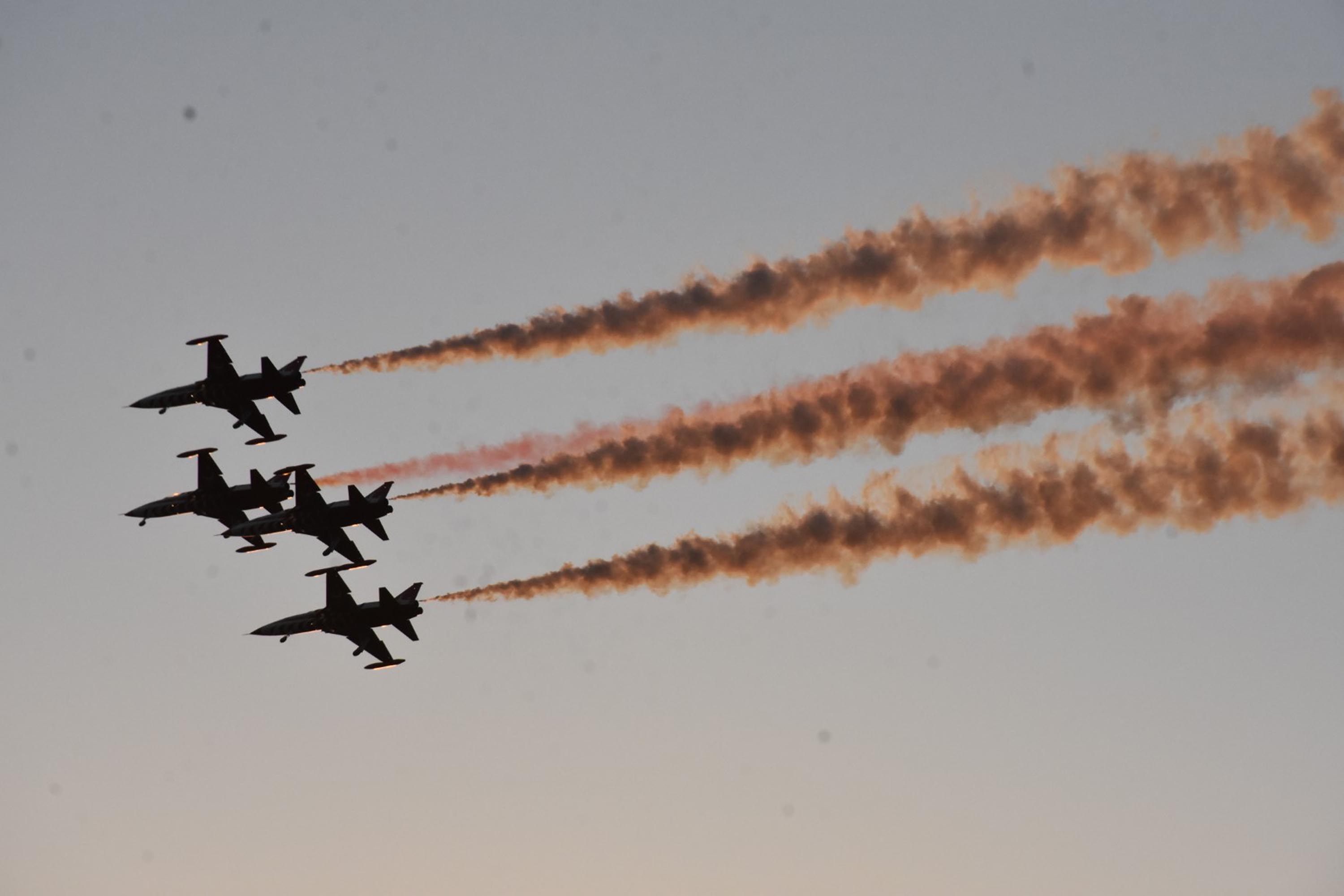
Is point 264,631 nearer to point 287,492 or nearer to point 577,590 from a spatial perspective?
point 287,492

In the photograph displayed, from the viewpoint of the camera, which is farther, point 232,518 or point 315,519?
point 232,518

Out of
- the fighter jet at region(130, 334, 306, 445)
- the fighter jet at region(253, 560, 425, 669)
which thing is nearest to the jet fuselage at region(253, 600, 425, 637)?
the fighter jet at region(253, 560, 425, 669)

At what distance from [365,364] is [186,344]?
9.41 metres

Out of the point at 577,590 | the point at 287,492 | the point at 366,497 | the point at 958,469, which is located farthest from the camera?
the point at 287,492

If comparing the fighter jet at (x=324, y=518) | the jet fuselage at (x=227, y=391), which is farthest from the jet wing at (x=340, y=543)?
the jet fuselage at (x=227, y=391)

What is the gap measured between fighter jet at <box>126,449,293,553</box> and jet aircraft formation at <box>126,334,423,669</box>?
28 mm

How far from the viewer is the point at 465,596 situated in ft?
244

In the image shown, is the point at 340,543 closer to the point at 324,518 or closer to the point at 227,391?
the point at 324,518

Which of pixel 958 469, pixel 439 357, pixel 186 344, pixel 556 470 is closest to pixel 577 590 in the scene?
pixel 556 470

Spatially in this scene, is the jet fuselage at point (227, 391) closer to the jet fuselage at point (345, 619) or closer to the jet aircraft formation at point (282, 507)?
the jet aircraft formation at point (282, 507)

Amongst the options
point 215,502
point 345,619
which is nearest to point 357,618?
point 345,619

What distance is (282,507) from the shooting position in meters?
83.1

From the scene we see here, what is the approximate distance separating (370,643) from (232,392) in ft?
41.5

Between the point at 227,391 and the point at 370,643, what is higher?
the point at 227,391
